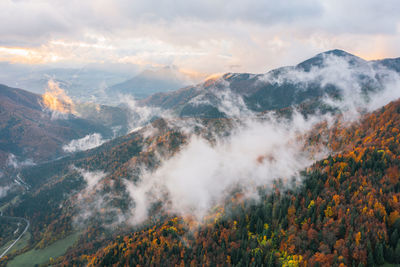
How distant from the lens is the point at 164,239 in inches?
7008

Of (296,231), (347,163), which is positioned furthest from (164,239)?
(347,163)

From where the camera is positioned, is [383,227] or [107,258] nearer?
[383,227]

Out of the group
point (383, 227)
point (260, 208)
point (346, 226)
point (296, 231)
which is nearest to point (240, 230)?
point (260, 208)

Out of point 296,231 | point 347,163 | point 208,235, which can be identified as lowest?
point 208,235

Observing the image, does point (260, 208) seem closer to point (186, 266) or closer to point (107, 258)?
point (186, 266)

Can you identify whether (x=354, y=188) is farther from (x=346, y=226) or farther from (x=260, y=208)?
(x=260, y=208)

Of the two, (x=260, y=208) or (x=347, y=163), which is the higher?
(x=347, y=163)

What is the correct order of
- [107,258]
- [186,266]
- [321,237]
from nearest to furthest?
[321,237]
[186,266]
[107,258]

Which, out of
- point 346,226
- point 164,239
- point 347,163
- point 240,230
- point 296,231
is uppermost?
point 347,163

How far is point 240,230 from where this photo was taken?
15450 centimetres

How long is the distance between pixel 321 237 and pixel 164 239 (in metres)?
115

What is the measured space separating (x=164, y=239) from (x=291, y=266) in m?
101

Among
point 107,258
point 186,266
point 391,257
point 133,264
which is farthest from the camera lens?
point 107,258

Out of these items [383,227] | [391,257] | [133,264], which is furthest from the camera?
[133,264]
